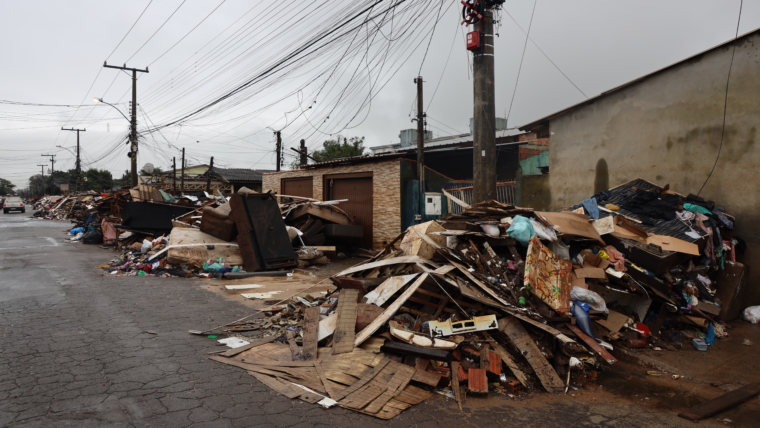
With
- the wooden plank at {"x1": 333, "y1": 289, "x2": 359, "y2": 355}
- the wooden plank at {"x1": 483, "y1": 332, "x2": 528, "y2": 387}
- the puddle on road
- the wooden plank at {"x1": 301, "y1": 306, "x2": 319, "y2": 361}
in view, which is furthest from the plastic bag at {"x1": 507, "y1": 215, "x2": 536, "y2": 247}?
Result: the wooden plank at {"x1": 301, "y1": 306, "x2": 319, "y2": 361}

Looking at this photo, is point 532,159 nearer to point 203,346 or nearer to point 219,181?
point 203,346

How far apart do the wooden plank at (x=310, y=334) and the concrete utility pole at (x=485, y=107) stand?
11.7 feet

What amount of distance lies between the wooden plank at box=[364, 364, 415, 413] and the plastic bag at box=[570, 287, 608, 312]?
237 centimetres

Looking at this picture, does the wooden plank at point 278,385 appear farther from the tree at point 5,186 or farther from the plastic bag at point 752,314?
the tree at point 5,186

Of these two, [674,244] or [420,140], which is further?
[420,140]

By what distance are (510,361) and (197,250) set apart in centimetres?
864

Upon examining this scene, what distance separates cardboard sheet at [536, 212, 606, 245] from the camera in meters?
6.20

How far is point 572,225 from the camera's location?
639cm

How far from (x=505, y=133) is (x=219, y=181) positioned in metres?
25.1

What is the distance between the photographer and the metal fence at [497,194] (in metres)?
10.6

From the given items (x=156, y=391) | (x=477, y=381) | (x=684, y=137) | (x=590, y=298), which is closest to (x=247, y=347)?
(x=156, y=391)

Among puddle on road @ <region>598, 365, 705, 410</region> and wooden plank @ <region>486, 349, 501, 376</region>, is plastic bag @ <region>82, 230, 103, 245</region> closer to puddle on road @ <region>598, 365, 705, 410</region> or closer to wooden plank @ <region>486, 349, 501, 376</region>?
wooden plank @ <region>486, 349, 501, 376</region>

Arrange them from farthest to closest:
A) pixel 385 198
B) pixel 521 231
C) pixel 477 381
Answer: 1. pixel 385 198
2. pixel 521 231
3. pixel 477 381

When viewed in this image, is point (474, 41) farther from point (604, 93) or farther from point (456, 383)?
point (456, 383)
